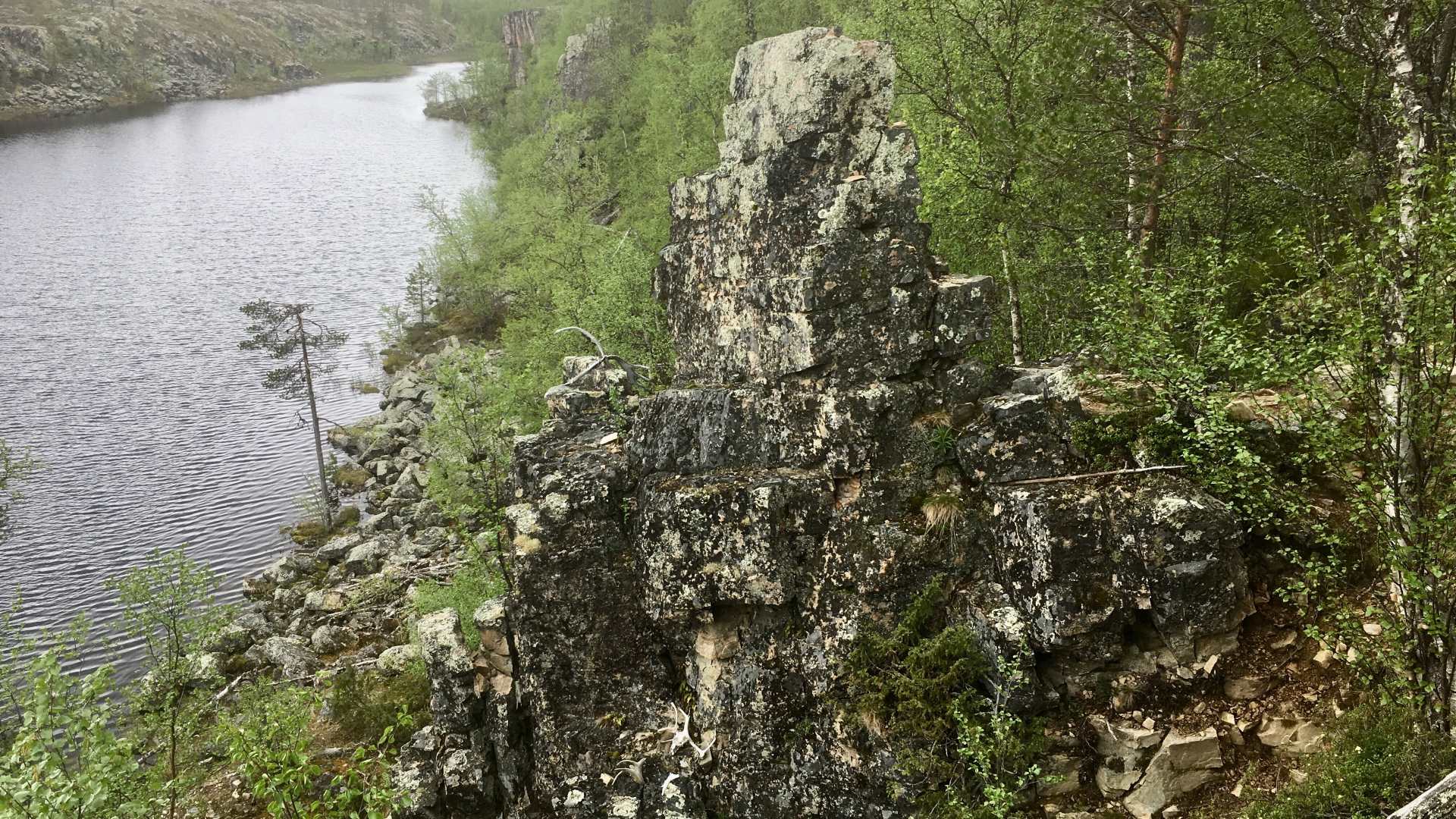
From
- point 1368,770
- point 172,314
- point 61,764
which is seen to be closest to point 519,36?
point 172,314

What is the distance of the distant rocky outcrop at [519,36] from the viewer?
126 metres

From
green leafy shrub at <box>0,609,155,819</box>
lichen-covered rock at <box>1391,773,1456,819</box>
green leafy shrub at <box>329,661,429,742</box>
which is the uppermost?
lichen-covered rock at <box>1391,773,1456,819</box>

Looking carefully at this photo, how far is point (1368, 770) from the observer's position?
10.7 meters

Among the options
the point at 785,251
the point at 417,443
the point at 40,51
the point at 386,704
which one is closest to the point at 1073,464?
the point at 785,251

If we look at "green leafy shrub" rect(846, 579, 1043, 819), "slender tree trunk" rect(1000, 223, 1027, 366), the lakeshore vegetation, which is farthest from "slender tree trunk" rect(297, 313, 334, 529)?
"green leafy shrub" rect(846, 579, 1043, 819)

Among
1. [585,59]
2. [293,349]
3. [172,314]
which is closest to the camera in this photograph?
[293,349]

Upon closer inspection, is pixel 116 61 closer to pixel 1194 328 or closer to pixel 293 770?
pixel 293 770

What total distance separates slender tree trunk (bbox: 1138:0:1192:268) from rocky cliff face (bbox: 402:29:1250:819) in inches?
142

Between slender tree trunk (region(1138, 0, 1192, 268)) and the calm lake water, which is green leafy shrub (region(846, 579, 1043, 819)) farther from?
the calm lake water

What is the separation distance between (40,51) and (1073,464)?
635 ft

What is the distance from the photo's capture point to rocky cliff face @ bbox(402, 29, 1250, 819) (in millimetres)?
14367

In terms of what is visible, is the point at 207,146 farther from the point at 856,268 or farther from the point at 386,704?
the point at 856,268

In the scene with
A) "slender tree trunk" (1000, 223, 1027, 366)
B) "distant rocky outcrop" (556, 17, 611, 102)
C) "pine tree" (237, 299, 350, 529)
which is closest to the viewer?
"slender tree trunk" (1000, 223, 1027, 366)

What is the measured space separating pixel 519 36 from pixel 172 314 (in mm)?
83852
